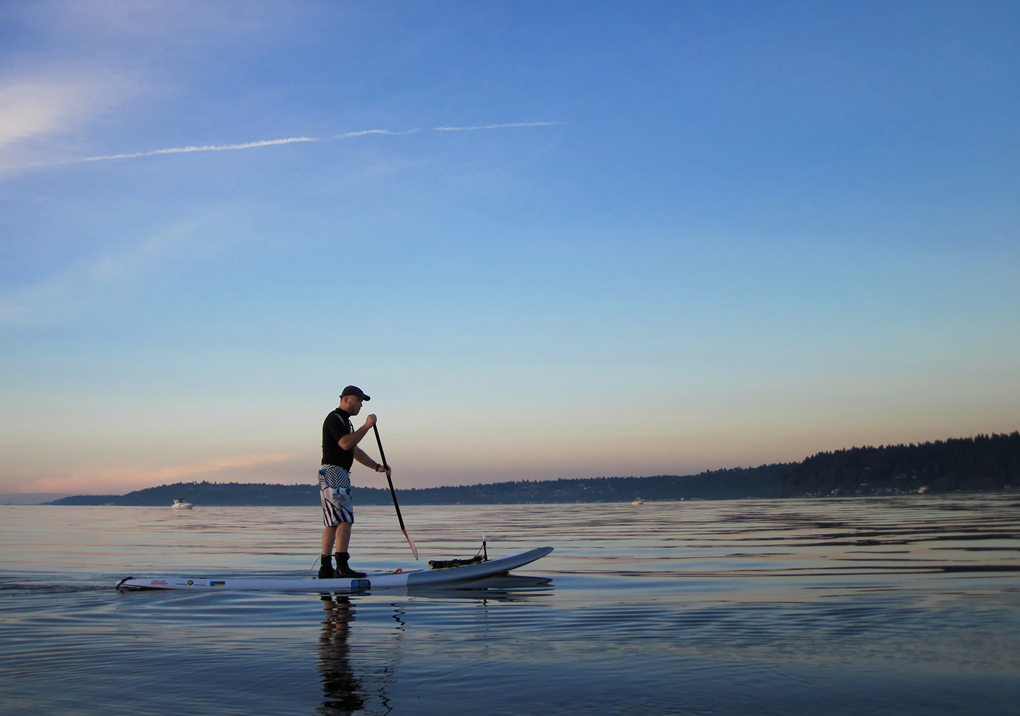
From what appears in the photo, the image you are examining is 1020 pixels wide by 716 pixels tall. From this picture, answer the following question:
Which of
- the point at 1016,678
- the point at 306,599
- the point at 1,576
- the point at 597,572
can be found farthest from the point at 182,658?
the point at 1,576

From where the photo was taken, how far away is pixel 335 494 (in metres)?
11.0

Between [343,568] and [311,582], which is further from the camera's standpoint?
[343,568]

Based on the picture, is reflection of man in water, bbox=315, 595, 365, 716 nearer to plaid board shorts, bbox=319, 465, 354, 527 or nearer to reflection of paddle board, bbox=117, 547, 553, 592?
reflection of paddle board, bbox=117, 547, 553, 592

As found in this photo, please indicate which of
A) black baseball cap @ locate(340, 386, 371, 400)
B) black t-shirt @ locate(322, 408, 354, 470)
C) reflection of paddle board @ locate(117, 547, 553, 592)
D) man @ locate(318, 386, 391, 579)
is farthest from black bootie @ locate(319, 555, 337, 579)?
black baseball cap @ locate(340, 386, 371, 400)

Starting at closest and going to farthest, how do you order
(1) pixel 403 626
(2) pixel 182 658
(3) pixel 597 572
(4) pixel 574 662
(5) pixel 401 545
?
1. (4) pixel 574 662
2. (2) pixel 182 658
3. (1) pixel 403 626
4. (3) pixel 597 572
5. (5) pixel 401 545

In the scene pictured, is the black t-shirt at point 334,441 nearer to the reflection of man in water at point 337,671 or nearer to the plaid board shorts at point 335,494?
the plaid board shorts at point 335,494

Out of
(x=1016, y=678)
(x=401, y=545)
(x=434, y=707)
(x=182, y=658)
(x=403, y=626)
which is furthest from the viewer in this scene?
(x=401, y=545)

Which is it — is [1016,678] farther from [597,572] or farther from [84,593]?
[84,593]

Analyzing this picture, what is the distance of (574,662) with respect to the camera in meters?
5.52

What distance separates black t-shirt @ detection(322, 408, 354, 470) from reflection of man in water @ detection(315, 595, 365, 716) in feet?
10.2

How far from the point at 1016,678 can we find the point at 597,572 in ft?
26.3

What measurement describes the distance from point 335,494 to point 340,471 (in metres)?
0.35

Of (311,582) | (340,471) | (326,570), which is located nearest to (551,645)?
(311,582)

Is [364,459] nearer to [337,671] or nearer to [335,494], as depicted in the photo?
[335,494]
